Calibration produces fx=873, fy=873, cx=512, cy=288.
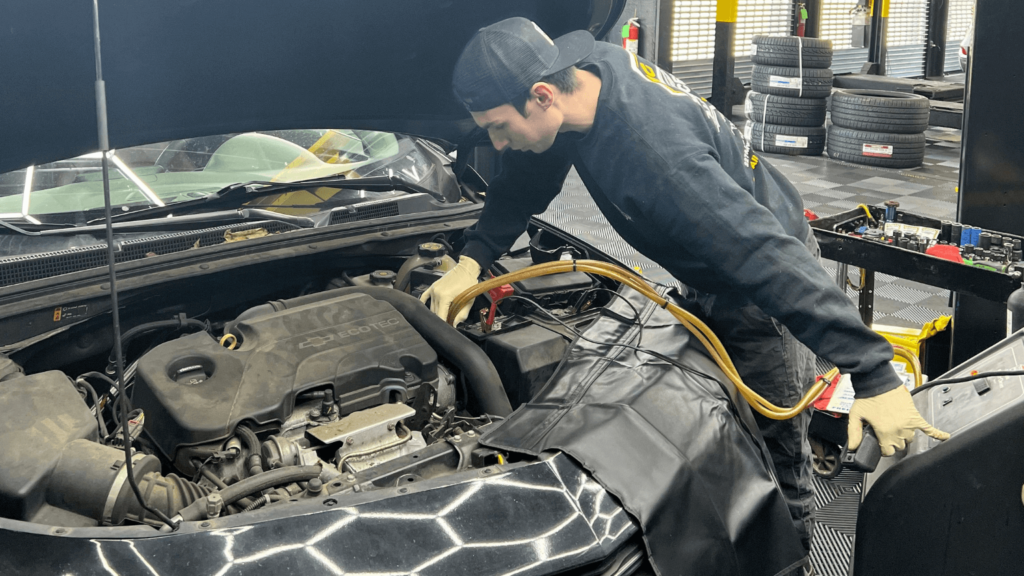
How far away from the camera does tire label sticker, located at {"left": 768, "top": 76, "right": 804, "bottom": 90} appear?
7.72m

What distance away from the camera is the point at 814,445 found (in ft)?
9.24

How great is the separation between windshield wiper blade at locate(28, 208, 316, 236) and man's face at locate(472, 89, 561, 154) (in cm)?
78

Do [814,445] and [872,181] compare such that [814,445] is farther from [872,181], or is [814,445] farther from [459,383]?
[872,181]

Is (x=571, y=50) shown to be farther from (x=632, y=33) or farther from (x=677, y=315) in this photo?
(x=632, y=33)

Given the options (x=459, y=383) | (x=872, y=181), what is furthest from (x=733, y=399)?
(x=872, y=181)

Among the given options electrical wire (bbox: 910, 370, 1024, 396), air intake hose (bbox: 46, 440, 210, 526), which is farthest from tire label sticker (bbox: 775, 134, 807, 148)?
air intake hose (bbox: 46, 440, 210, 526)

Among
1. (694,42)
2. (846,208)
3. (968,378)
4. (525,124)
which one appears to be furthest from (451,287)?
(694,42)

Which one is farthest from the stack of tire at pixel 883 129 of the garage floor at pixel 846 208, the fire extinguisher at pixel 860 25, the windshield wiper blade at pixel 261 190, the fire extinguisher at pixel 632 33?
the windshield wiper blade at pixel 261 190

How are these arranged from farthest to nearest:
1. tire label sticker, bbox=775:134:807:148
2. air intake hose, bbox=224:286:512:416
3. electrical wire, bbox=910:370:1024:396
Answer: tire label sticker, bbox=775:134:807:148 < air intake hose, bbox=224:286:512:416 < electrical wire, bbox=910:370:1024:396

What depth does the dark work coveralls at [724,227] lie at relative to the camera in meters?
1.63

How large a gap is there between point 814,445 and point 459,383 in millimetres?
1404

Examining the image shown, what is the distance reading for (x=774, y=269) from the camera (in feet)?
5.34

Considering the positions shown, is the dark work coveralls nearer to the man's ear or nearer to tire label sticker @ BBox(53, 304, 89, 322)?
the man's ear

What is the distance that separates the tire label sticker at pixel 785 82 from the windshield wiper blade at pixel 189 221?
631 cm
